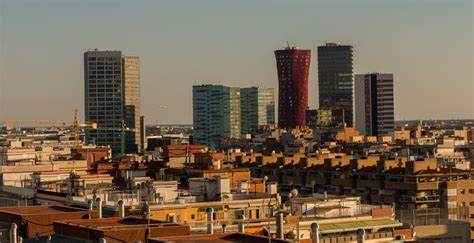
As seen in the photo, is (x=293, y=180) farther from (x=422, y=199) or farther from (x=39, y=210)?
(x=39, y=210)

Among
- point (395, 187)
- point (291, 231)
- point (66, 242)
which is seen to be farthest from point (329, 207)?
point (395, 187)

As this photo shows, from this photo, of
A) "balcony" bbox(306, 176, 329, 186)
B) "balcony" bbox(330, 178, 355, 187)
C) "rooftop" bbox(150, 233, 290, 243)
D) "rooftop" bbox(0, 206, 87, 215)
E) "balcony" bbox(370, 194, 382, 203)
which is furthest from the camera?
"balcony" bbox(306, 176, 329, 186)

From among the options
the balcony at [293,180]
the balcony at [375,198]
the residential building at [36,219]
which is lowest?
the balcony at [375,198]

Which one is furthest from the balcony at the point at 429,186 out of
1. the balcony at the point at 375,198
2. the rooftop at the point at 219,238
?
the rooftop at the point at 219,238

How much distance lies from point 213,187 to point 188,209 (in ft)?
21.4

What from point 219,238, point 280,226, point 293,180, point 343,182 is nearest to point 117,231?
point 219,238

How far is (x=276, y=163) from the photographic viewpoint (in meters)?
101

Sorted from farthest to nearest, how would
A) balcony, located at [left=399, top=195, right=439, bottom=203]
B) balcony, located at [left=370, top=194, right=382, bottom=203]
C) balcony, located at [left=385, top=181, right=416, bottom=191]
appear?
balcony, located at [left=370, top=194, right=382, bottom=203]
balcony, located at [left=385, top=181, right=416, bottom=191]
balcony, located at [left=399, top=195, right=439, bottom=203]

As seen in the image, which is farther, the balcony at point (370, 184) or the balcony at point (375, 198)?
the balcony at point (370, 184)

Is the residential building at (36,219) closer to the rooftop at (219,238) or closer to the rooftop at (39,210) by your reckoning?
the rooftop at (39,210)

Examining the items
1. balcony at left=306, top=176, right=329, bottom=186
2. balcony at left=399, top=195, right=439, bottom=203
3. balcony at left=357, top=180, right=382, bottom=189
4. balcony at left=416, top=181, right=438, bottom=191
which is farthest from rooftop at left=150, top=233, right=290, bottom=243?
balcony at left=306, top=176, right=329, bottom=186

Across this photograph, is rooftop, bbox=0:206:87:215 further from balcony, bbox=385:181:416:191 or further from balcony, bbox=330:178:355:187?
balcony, bbox=330:178:355:187

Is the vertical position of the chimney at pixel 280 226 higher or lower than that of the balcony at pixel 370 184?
higher

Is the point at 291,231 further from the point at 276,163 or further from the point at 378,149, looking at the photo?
the point at 378,149
